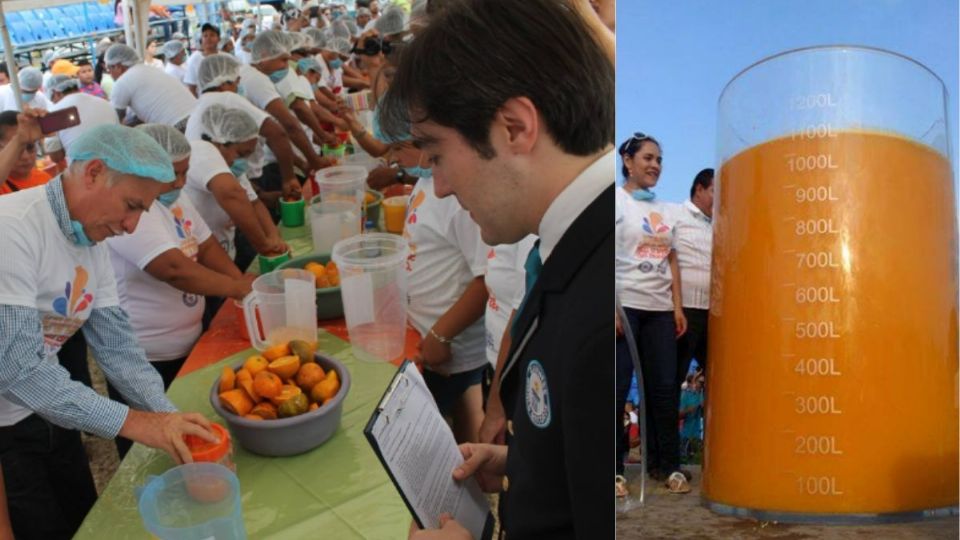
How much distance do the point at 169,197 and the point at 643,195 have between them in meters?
1.86

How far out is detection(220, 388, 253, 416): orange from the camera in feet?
4.27

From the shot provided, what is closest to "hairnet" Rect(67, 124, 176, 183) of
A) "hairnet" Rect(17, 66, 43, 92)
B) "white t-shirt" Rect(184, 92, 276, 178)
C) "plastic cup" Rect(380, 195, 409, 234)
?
"plastic cup" Rect(380, 195, 409, 234)

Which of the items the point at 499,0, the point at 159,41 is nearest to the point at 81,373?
the point at 499,0

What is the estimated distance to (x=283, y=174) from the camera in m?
Answer: 3.44

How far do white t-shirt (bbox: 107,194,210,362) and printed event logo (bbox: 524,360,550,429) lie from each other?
1.55 metres

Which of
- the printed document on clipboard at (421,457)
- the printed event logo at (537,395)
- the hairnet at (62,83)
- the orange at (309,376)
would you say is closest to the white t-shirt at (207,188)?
the orange at (309,376)

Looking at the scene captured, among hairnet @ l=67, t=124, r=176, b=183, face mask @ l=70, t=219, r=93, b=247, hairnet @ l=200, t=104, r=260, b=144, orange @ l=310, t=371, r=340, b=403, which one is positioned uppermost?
hairnet @ l=200, t=104, r=260, b=144

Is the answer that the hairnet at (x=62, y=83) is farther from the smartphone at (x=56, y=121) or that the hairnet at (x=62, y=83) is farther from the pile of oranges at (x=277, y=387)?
the pile of oranges at (x=277, y=387)

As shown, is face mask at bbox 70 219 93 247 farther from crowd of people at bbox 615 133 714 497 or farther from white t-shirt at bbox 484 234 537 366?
crowd of people at bbox 615 133 714 497

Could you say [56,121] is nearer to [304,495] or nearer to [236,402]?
[236,402]

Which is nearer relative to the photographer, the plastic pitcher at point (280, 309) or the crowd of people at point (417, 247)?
the crowd of people at point (417, 247)

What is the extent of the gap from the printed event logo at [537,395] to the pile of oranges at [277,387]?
89 cm

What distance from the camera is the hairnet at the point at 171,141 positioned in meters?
2.01

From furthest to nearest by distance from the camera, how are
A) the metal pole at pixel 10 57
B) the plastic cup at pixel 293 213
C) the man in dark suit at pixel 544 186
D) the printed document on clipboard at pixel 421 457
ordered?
the metal pole at pixel 10 57
the plastic cup at pixel 293 213
the printed document on clipboard at pixel 421 457
the man in dark suit at pixel 544 186
